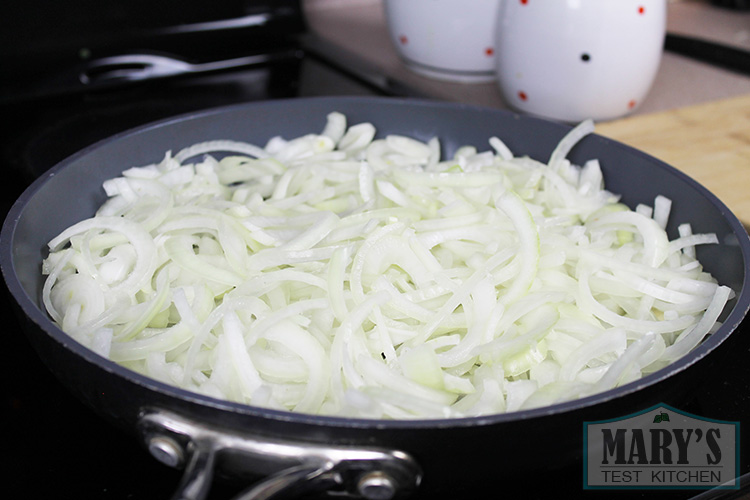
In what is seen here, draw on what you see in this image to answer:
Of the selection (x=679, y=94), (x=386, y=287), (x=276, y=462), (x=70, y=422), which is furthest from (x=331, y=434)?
(x=679, y=94)

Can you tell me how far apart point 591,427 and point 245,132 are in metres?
0.73

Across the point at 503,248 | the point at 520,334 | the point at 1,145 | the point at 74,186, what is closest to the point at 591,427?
the point at 520,334

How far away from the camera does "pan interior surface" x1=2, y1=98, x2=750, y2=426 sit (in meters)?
0.63

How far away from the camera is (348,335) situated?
2.27 ft

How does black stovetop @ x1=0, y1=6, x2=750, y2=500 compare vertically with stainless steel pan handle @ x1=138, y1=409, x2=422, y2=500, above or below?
below

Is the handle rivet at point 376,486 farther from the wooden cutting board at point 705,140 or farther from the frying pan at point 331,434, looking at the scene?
the wooden cutting board at point 705,140

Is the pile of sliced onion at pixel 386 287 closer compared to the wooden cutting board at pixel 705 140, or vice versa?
the pile of sliced onion at pixel 386 287

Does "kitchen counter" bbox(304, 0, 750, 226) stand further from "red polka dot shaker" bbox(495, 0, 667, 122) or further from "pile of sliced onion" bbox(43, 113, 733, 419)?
"pile of sliced onion" bbox(43, 113, 733, 419)

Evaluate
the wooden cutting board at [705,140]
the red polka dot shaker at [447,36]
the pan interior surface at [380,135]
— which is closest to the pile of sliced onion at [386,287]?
the pan interior surface at [380,135]

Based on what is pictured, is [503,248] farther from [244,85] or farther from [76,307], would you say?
[244,85]

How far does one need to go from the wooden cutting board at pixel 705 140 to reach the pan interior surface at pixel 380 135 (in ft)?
0.56

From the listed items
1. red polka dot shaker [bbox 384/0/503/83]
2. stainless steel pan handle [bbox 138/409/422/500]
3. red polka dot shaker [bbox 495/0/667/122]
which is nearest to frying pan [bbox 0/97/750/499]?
stainless steel pan handle [bbox 138/409/422/500]

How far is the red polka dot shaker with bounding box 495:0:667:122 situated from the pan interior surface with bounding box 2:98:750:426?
24cm

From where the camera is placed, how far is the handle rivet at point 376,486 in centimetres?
53
